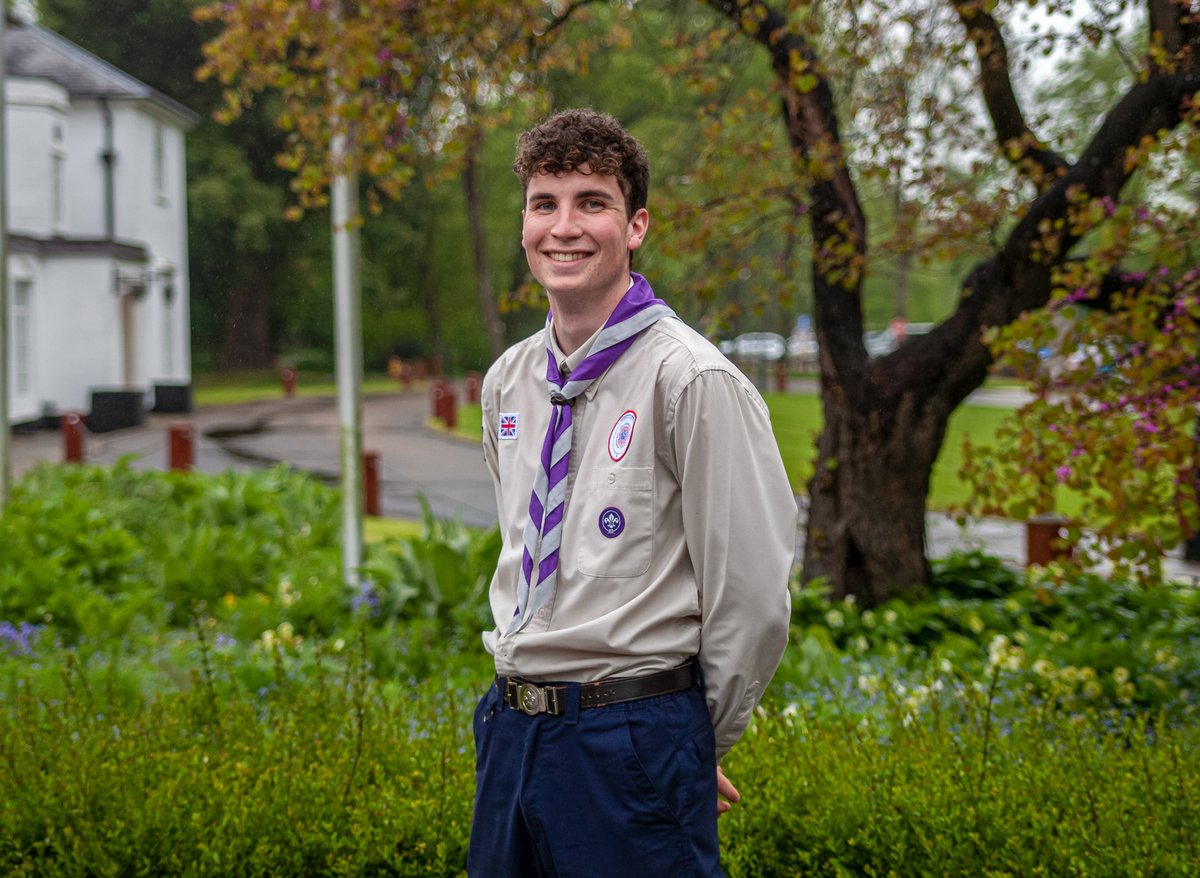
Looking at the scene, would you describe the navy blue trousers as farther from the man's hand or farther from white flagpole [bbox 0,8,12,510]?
white flagpole [bbox 0,8,12,510]

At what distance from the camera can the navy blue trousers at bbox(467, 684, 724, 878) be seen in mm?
2260

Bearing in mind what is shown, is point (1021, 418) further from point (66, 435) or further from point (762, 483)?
point (66, 435)

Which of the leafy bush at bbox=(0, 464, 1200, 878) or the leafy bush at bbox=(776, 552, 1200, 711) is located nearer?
the leafy bush at bbox=(0, 464, 1200, 878)

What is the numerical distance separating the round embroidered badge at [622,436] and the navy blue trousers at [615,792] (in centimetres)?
43

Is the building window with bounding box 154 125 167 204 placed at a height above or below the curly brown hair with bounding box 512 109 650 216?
above

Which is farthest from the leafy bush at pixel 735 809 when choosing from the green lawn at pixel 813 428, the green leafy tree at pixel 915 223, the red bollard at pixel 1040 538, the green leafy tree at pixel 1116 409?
the green lawn at pixel 813 428

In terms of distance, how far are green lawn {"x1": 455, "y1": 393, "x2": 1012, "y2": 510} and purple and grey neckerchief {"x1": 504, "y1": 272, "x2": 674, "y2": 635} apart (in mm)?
9933

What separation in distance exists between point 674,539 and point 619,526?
0.38ft

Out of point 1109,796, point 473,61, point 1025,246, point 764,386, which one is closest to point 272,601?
point 473,61

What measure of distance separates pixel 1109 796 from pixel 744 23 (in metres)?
4.03

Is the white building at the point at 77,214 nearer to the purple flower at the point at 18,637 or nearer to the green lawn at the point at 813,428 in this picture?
the green lawn at the point at 813,428

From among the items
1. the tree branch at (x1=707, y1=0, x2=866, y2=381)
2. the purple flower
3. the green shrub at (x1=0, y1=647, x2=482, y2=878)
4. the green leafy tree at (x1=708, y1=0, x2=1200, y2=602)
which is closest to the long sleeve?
the green shrub at (x1=0, y1=647, x2=482, y2=878)

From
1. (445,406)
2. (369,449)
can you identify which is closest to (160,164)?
(445,406)

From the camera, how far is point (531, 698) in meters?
2.37
